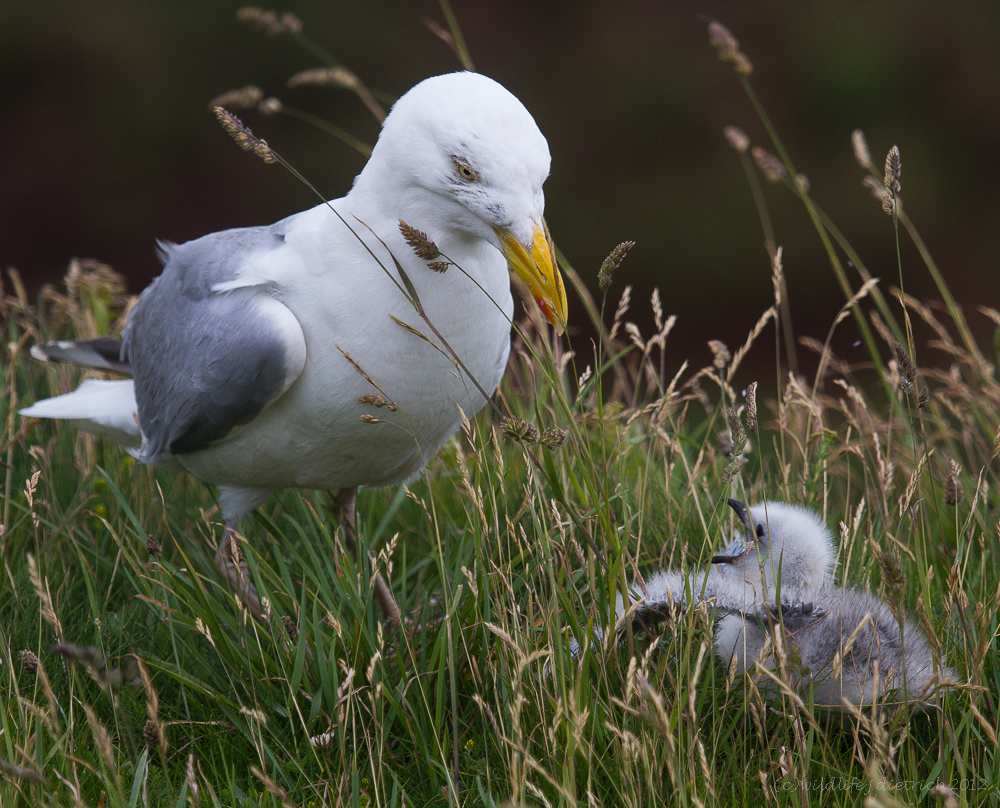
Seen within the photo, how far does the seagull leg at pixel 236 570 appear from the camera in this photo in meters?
2.50

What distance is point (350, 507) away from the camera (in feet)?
11.2

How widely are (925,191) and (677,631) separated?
871 cm

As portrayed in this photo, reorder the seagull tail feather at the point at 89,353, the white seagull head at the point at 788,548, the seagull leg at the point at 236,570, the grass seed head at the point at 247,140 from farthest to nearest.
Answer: the seagull tail feather at the point at 89,353 < the white seagull head at the point at 788,548 < the seagull leg at the point at 236,570 < the grass seed head at the point at 247,140

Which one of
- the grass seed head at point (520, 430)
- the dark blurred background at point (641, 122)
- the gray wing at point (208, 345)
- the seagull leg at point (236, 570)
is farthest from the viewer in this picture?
the dark blurred background at point (641, 122)

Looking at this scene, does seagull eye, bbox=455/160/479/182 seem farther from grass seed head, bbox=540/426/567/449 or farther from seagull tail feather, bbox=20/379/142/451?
seagull tail feather, bbox=20/379/142/451

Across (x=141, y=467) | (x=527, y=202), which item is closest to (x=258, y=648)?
(x=527, y=202)

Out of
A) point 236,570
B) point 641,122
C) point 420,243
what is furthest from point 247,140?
point 641,122

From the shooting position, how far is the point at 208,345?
295 cm

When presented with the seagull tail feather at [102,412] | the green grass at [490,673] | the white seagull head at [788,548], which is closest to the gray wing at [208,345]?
the seagull tail feather at [102,412]

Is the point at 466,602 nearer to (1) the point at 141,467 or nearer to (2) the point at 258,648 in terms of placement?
(2) the point at 258,648

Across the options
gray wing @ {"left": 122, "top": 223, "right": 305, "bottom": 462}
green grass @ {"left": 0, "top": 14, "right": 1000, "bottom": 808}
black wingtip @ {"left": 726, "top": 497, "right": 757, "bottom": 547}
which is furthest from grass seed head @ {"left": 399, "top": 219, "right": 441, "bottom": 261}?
black wingtip @ {"left": 726, "top": 497, "right": 757, "bottom": 547}

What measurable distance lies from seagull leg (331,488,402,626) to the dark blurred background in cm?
659

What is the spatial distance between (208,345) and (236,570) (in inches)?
24.2

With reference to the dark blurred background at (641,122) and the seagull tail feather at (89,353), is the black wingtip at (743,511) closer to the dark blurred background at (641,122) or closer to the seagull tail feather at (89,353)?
the seagull tail feather at (89,353)
